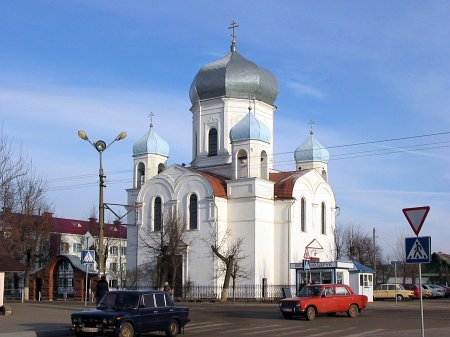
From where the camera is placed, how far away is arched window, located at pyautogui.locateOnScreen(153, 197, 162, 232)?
2008 inches

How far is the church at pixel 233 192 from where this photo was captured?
4809 cm

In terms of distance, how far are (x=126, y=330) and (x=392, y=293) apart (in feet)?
120

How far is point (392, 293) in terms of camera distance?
50625mm

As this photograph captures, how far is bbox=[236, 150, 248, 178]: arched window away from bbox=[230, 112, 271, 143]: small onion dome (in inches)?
45.3

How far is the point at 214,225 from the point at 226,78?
11997mm

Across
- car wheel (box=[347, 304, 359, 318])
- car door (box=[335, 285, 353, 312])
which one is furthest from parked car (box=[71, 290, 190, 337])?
car wheel (box=[347, 304, 359, 318])

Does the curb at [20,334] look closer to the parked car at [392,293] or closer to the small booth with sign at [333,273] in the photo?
the small booth with sign at [333,273]

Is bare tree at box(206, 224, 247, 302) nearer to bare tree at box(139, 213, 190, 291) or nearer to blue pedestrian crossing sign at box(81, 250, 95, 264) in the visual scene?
bare tree at box(139, 213, 190, 291)

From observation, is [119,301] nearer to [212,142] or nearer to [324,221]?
[212,142]

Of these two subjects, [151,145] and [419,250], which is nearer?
[419,250]

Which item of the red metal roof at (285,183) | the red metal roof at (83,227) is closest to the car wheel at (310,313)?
Answer: the red metal roof at (285,183)

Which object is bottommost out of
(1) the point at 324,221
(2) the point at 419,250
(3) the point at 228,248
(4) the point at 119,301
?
(4) the point at 119,301

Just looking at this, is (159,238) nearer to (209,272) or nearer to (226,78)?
(209,272)

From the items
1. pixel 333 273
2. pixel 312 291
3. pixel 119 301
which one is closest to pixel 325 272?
pixel 333 273
